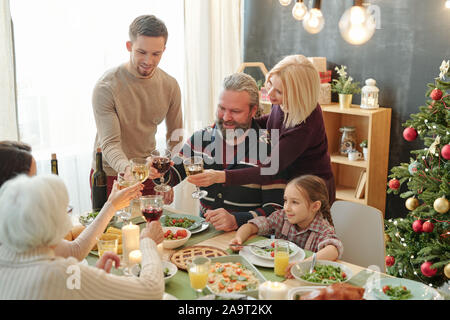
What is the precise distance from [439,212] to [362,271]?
121cm

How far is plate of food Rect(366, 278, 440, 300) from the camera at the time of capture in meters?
1.65

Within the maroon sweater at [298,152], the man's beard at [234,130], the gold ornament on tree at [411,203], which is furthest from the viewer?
the gold ornament on tree at [411,203]

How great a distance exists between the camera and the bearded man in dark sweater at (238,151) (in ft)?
8.13

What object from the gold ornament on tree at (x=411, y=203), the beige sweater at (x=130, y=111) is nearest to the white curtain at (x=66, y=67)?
the beige sweater at (x=130, y=111)

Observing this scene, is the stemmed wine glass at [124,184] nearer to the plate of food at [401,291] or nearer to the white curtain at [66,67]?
the plate of food at [401,291]

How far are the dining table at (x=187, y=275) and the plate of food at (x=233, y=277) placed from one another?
0.06m

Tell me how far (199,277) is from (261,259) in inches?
17.0

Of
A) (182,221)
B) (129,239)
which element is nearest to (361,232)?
(182,221)

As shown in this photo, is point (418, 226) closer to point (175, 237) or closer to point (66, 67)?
point (175, 237)

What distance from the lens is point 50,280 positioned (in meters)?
1.27

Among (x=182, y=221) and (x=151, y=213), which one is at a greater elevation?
(x=151, y=213)

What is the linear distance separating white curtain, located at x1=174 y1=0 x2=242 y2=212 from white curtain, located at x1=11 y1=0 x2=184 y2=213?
54 centimetres
